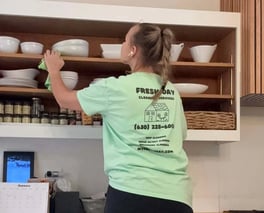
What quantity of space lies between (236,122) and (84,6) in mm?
852

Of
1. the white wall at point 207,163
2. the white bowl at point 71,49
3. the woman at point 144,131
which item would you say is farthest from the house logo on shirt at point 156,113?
the white wall at point 207,163

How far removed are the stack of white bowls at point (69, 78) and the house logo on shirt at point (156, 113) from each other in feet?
1.96

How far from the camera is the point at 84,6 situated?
1.91 meters

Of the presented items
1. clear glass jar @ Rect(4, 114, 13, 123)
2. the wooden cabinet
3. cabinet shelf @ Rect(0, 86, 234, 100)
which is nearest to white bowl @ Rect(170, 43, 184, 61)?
cabinet shelf @ Rect(0, 86, 234, 100)

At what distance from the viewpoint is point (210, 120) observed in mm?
1979

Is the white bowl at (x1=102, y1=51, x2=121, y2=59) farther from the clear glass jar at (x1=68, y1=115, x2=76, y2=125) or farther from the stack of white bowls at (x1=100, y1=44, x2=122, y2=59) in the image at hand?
the clear glass jar at (x1=68, y1=115, x2=76, y2=125)

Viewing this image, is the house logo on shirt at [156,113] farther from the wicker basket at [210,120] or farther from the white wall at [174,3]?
the white wall at [174,3]

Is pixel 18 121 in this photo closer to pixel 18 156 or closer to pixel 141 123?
pixel 18 156

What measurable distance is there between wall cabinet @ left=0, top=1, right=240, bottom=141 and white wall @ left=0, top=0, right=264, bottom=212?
233mm

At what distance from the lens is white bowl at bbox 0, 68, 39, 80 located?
190 cm

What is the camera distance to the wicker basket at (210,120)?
1968 mm

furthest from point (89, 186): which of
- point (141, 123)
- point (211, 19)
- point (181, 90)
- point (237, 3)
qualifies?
point (237, 3)

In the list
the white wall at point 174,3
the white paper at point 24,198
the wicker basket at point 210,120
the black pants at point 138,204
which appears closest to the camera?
the black pants at point 138,204

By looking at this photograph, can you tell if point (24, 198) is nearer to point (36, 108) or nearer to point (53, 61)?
point (36, 108)
